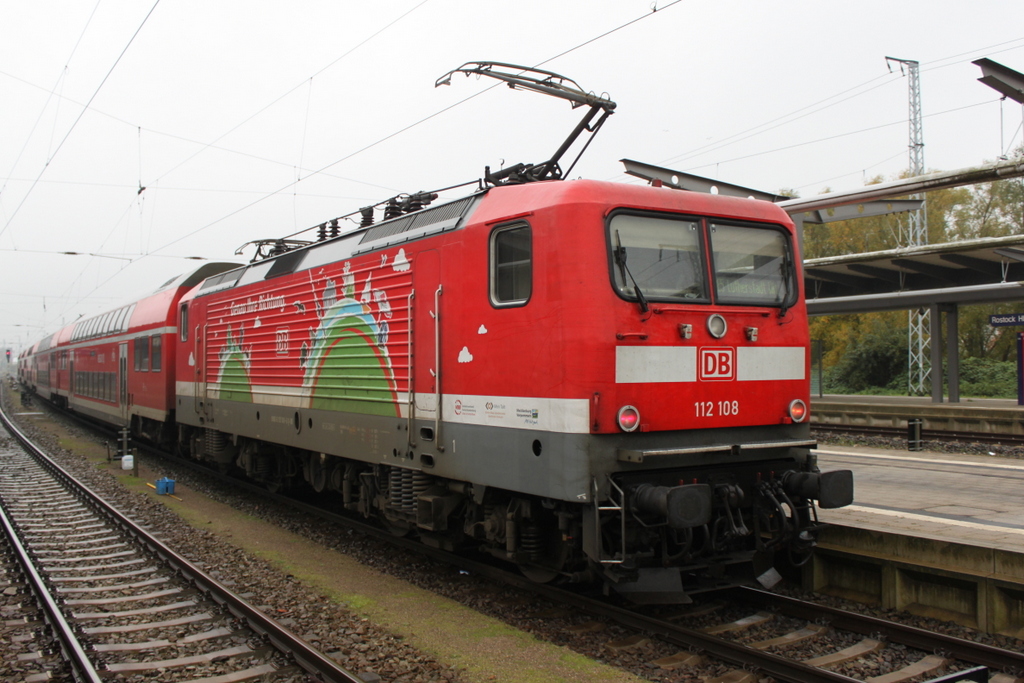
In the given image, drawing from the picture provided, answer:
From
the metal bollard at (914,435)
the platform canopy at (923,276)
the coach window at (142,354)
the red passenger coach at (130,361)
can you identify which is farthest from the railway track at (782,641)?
the platform canopy at (923,276)

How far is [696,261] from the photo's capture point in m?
6.55

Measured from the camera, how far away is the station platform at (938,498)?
7289mm

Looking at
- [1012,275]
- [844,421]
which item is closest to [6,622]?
[844,421]

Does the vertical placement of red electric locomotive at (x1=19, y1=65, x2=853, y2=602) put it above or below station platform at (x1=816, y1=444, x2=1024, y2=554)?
above

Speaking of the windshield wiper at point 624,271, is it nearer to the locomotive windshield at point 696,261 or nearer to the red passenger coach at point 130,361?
the locomotive windshield at point 696,261

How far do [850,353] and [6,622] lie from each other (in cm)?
4167

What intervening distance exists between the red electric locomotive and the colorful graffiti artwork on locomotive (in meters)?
0.06

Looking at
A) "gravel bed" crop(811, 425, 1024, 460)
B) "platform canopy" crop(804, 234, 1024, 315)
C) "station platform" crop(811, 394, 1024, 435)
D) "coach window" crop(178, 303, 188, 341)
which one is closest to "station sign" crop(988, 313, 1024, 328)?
"platform canopy" crop(804, 234, 1024, 315)

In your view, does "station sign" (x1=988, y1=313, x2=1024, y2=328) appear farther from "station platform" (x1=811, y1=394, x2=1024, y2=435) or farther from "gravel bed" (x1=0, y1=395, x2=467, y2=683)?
"gravel bed" (x1=0, y1=395, x2=467, y2=683)

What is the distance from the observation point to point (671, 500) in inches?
218

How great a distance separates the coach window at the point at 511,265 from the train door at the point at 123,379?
52.6 feet

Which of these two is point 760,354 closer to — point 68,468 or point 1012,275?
point 68,468

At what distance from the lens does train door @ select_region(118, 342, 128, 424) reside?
64.5 ft

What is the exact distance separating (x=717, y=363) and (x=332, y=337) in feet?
15.9
